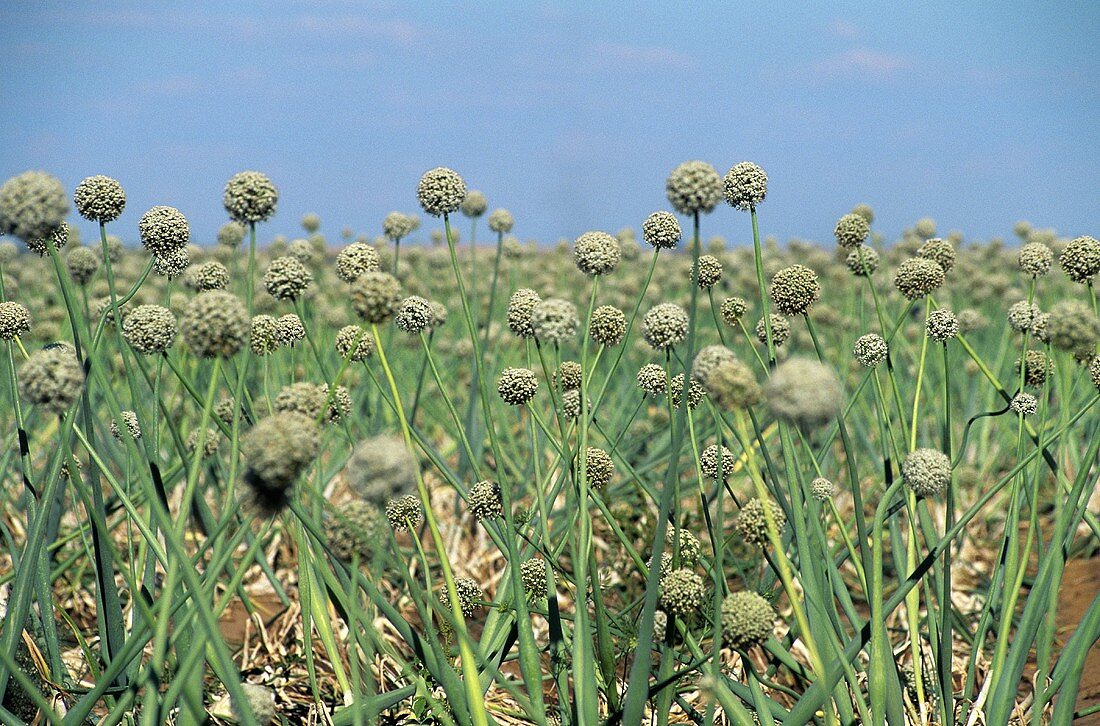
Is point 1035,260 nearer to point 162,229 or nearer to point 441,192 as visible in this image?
point 441,192

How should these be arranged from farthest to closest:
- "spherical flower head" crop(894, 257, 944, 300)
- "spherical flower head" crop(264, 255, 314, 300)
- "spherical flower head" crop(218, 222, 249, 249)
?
1. "spherical flower head" crop(218, 222, 249, 249)
2. "spherical flower head" crop(894, 257, 944, 300)
3. "spherical flower head" crop(264, 255, 314, 300)

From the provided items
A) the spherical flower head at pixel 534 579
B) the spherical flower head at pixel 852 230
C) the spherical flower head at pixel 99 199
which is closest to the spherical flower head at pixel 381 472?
the spherical flower head at pixel 534 579

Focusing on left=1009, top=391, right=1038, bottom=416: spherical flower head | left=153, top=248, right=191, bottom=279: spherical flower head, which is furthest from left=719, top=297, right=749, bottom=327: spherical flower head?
left=153, top=248, right=191, bottom=279: spherical flower head

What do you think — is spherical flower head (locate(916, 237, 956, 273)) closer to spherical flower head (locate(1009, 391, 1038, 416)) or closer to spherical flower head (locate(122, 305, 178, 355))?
spherical flower head (locate(1009, 391, 1038, 416))

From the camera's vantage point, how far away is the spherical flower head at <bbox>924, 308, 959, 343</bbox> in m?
2.35

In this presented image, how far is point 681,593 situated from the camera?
1.80 metres

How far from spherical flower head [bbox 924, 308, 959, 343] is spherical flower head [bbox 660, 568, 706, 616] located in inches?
35.6

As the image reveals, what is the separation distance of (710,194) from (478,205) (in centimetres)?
315

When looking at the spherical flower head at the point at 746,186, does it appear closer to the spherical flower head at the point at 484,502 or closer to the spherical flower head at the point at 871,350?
the spherical flower head at the point at 871,350

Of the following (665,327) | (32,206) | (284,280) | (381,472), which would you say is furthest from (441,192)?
(381,472)

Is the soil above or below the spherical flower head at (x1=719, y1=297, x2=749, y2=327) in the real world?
below

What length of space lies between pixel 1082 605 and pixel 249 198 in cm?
324

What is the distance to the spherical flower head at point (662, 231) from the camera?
2229 mm

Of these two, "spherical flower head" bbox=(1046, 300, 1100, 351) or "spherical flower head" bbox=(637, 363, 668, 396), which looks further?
"spherical flower head" bbox=(637, 363, 668, 396)
